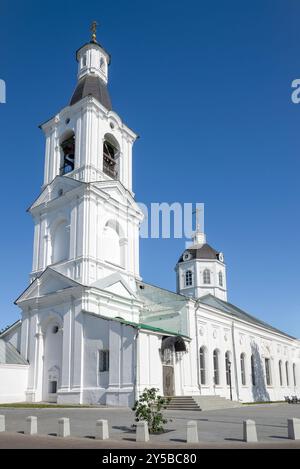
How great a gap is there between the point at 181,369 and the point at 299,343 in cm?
3247

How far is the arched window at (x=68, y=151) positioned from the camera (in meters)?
37.1

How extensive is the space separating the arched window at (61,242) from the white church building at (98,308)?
84mm

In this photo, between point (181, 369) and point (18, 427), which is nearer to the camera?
point (18, 427)

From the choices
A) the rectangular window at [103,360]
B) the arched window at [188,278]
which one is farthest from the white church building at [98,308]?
the arched window at [188,278]

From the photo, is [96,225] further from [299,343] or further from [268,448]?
[299,343]

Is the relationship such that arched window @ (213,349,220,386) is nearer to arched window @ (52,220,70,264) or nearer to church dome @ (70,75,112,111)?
arched window @ (52,220,70,264)

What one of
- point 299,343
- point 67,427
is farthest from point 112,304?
point 299,343

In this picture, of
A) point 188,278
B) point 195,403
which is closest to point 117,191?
point 195,403

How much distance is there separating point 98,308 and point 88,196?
845 centimetres

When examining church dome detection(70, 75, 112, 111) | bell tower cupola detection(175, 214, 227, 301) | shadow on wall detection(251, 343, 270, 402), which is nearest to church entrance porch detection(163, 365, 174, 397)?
shadow on wall detection(251, 343, 270, 402)

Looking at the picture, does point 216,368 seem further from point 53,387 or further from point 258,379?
point 53,387
